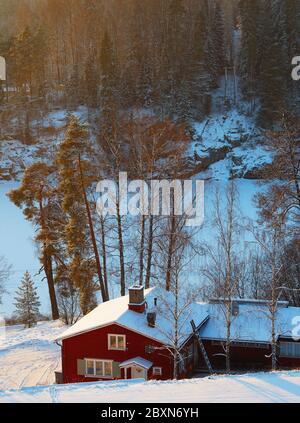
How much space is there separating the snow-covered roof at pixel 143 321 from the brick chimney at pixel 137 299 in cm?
16

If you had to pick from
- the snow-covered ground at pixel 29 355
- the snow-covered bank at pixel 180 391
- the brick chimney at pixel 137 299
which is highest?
the brick chimney at pixel 137 299

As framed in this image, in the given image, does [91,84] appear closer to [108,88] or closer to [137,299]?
[108,88]

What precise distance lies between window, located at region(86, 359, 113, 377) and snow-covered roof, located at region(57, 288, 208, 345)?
124 cm

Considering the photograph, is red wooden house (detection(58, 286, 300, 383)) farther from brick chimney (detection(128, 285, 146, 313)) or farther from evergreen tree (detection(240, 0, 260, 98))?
evergreen tree (detection(240, 0, 260, 98))

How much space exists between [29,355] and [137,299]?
5.67 metres

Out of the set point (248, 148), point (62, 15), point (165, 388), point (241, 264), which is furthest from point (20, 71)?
point (165, 388)

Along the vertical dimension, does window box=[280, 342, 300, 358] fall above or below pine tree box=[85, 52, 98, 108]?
below

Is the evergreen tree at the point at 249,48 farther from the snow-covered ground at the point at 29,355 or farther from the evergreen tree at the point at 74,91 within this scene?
the snow-covered ground at the point at 29,355

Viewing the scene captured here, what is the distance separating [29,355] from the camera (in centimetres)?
1983

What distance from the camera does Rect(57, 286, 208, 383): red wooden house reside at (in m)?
16.7

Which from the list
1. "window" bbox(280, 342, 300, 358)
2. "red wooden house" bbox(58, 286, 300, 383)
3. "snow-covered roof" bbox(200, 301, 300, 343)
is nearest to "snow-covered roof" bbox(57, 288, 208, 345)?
"red wooden house" bbox(58, 286, 300, 383)

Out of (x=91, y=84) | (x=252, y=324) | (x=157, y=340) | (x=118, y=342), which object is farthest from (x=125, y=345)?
(x=91, y=84)

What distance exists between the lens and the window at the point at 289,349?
18.3 m

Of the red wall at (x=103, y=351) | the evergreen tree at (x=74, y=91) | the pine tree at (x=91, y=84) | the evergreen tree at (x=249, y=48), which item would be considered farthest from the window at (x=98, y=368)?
the evergreen tree at (x=74, y=91)
